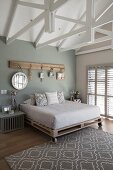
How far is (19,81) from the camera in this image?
5113 mm

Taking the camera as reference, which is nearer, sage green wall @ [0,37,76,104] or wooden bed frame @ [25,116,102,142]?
wooden bed frame @ [25,116,102,142]

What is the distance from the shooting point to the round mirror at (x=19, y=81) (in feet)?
16.4

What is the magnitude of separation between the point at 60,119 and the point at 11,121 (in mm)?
1583

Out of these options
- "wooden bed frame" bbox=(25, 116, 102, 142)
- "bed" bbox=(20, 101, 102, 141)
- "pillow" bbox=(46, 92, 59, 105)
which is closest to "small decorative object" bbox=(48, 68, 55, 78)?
"pillow" bbox=(46, 92, 59, 105)

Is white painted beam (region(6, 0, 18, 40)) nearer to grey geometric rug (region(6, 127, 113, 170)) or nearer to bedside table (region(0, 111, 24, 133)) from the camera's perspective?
bedside table (region(0, 111, 24, 133))

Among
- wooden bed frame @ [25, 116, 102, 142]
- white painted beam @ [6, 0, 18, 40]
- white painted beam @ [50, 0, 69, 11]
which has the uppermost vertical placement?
white painted beam @ [6, 0, 18, 40]

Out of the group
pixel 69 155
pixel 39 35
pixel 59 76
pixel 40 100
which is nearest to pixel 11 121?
pixel 40 100

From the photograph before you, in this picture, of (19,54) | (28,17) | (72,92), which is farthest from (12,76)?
(72,92)

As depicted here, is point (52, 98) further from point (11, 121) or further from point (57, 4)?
point (57, 4)

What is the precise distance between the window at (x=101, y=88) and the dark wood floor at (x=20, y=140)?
3.49 ft

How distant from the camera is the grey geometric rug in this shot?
8.56ft

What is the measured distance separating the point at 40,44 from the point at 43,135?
309cm

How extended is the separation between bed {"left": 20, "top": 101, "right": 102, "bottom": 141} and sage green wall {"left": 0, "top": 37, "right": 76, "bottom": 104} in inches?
36.7


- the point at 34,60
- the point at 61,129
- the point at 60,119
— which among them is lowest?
the point at 61,129
